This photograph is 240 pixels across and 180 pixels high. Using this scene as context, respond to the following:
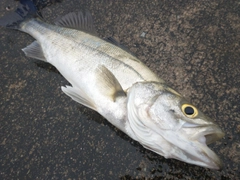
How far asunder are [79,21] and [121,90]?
1.20 meters

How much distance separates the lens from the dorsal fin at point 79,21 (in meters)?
2.80

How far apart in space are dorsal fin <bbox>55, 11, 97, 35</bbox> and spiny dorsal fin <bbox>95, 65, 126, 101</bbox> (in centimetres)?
73

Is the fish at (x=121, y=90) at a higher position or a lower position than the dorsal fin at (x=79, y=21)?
lower

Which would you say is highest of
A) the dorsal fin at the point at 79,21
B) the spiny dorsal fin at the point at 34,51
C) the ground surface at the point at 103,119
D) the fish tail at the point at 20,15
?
the fish tail at the point at 20,15

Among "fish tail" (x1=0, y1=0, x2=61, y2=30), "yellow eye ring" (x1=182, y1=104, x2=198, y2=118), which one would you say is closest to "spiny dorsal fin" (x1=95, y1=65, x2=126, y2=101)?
"yellow eye ring" (x1=182, y1=104, x2=198, y2=118)

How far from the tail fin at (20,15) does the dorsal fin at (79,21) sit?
386 millimetres

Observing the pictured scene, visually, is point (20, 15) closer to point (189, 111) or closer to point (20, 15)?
point (20, 15)

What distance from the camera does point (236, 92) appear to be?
2.30 meters

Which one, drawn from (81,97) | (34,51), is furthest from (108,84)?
(34,51)

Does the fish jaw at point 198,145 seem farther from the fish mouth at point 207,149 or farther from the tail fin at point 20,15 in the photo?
the tail fin at point 20,15

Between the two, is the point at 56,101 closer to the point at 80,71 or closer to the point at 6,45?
the point at 80,71

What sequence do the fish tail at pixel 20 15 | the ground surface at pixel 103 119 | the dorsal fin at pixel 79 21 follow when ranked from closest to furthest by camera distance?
the ground surface at pixel 103 119
the dorsal fin at pixel 79 21
the fish tail at pixel 20 15

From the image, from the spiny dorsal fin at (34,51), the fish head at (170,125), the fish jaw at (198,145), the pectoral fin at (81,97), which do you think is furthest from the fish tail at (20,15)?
the fish jaw at (198,145)

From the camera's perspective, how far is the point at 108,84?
7.02ft
